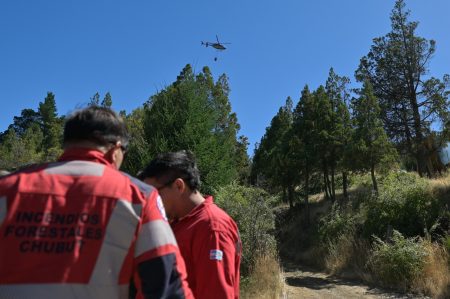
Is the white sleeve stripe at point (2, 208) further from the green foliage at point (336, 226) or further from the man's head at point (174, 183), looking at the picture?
the green foliage at point (336, 226)

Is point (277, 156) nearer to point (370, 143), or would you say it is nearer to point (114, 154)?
point (370, 143)

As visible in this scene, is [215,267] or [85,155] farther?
[215,267]

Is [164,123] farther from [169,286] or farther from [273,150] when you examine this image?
[273,150]

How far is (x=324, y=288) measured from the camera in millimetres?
14242

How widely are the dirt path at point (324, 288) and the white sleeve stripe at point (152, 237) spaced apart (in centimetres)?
939

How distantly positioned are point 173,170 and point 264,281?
771cm

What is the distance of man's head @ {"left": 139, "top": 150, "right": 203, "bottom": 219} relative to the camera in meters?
2.70

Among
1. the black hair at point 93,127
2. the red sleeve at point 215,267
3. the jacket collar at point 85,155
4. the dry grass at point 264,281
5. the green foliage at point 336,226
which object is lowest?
the dry grass at point 264,281

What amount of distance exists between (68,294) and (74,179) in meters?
0.37

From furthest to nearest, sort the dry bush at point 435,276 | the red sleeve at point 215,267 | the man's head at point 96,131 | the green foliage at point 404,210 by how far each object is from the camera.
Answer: the green foliage at point 404,210, the dry bush at point 435,276, the red sleeve at point 215,267, the man's head at point 96,131

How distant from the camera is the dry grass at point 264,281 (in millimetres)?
9258

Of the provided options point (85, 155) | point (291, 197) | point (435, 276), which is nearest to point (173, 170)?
point (85, 155)

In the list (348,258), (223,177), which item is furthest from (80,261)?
(348,258)

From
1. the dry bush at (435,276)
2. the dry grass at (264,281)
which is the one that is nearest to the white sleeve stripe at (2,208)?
the dry grass at (264,281)
